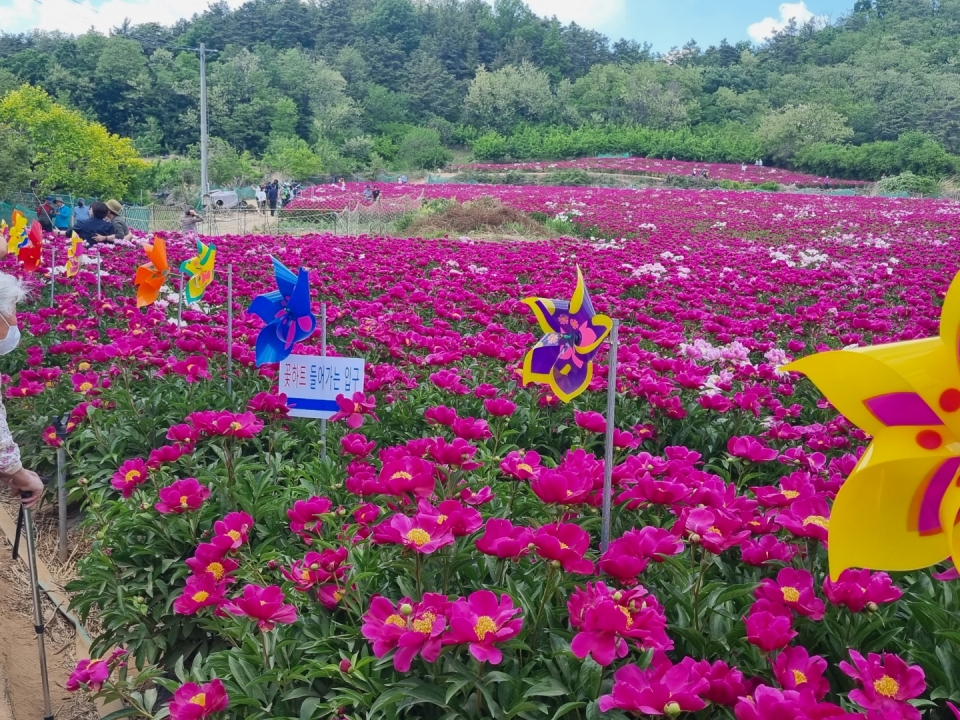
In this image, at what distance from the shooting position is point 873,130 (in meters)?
63.9

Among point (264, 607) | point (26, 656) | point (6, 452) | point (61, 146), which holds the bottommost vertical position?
point (26, 656)

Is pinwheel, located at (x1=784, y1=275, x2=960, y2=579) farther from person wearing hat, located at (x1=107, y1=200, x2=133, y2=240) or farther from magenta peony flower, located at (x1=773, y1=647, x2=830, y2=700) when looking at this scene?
person wearing hat, located at (x1=107, y1=200, x2=133, y2=240)

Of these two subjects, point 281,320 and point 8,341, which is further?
point 281,320

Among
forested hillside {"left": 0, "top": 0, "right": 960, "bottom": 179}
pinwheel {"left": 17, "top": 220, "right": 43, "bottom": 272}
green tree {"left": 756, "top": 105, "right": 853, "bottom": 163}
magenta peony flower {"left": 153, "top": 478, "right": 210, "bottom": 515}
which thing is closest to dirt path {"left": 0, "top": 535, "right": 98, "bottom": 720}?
magenta peony flower {"left": 153, "top": 478, "right": 210, "bottom": 515}

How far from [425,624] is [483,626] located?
0.12 meters

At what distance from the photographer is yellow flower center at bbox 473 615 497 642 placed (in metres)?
1.54

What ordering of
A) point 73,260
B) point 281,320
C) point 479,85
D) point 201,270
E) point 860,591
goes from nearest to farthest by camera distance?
point 860,591 → point 281,320 → point 201,270 → point 73,260 → point 479,85

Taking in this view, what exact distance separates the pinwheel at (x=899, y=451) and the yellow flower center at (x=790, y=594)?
21.2 inches

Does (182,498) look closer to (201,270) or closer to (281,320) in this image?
(281,320)

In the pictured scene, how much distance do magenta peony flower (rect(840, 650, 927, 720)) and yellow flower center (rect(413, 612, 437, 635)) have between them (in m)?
0.77

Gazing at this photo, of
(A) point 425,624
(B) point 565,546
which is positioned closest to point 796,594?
(B) point 565,546

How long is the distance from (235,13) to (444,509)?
107419 millimetres

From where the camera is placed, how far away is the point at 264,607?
69.1 inches

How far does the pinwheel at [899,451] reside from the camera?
3.79 ft
